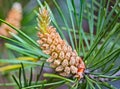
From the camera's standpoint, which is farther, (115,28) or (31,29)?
(31,29)

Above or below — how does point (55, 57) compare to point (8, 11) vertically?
below

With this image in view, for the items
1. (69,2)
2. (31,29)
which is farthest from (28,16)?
(69,2)

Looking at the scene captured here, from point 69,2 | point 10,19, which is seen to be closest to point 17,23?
point 10,19

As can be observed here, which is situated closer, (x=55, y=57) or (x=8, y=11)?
(x=55, y=57)

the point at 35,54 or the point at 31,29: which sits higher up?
the point at 31,29

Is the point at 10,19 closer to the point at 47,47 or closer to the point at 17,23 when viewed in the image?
the point at 17,23

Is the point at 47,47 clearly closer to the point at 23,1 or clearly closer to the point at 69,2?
the point at 69,2
